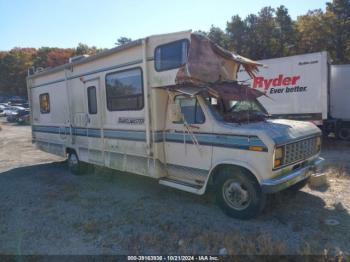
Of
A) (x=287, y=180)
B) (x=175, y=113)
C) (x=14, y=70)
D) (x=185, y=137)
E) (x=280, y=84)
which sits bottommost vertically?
(x=287, y=180)

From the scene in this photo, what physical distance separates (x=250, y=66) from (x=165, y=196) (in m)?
3.21

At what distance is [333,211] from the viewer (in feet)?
16.6

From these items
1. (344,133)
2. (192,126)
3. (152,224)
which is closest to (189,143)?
(192,126)

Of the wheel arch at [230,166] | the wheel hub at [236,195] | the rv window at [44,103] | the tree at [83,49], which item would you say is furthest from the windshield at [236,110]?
→ the tree at [83,49]

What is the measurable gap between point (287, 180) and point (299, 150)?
2.29 feet

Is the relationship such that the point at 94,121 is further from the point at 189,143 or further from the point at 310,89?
the point at 310,89

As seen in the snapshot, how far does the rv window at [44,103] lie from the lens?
9.37m

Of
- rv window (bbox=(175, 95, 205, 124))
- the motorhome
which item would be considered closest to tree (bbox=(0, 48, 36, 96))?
the motorhome

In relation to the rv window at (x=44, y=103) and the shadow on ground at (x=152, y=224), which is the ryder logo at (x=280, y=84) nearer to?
the shadow on ground at (x=152, y=224)

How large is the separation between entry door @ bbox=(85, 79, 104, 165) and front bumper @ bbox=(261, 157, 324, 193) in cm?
418

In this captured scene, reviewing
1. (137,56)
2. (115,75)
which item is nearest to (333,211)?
(137,56)

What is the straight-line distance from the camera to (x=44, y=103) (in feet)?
31.5

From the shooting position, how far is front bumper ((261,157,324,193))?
4.42 metres

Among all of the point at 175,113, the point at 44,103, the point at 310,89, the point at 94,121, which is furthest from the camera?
the point at 310,89
